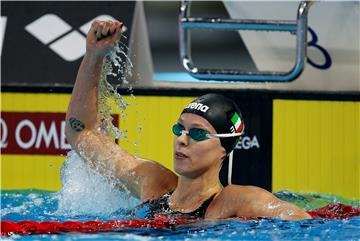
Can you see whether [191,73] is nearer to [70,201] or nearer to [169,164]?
[169,164]

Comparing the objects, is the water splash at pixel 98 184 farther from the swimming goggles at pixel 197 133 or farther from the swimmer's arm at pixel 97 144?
the swimming goggles at pixel 197 133

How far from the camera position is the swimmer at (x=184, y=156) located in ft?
9.92

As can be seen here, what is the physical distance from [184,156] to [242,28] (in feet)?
6.45

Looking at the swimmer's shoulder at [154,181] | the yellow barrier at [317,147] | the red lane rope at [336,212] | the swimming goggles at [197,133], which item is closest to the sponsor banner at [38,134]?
the yellow barrier at [317,147]

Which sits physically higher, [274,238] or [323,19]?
[323,19]

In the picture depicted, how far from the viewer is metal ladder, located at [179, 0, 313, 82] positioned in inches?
190

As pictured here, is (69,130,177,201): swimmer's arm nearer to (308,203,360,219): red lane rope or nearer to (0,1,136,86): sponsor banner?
(308,203,360,219): red lane rope

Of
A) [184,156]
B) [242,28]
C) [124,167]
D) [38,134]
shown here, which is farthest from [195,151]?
[38,134]

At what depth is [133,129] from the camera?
504cm

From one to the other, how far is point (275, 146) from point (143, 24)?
108 centimetres

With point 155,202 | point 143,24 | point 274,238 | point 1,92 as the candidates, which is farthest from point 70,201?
point 143,24

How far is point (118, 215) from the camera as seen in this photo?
11.4 feet

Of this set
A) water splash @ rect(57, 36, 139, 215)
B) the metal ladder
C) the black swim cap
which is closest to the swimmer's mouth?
the black swim cap

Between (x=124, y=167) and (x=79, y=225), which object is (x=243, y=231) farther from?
(x=124, y=167)
